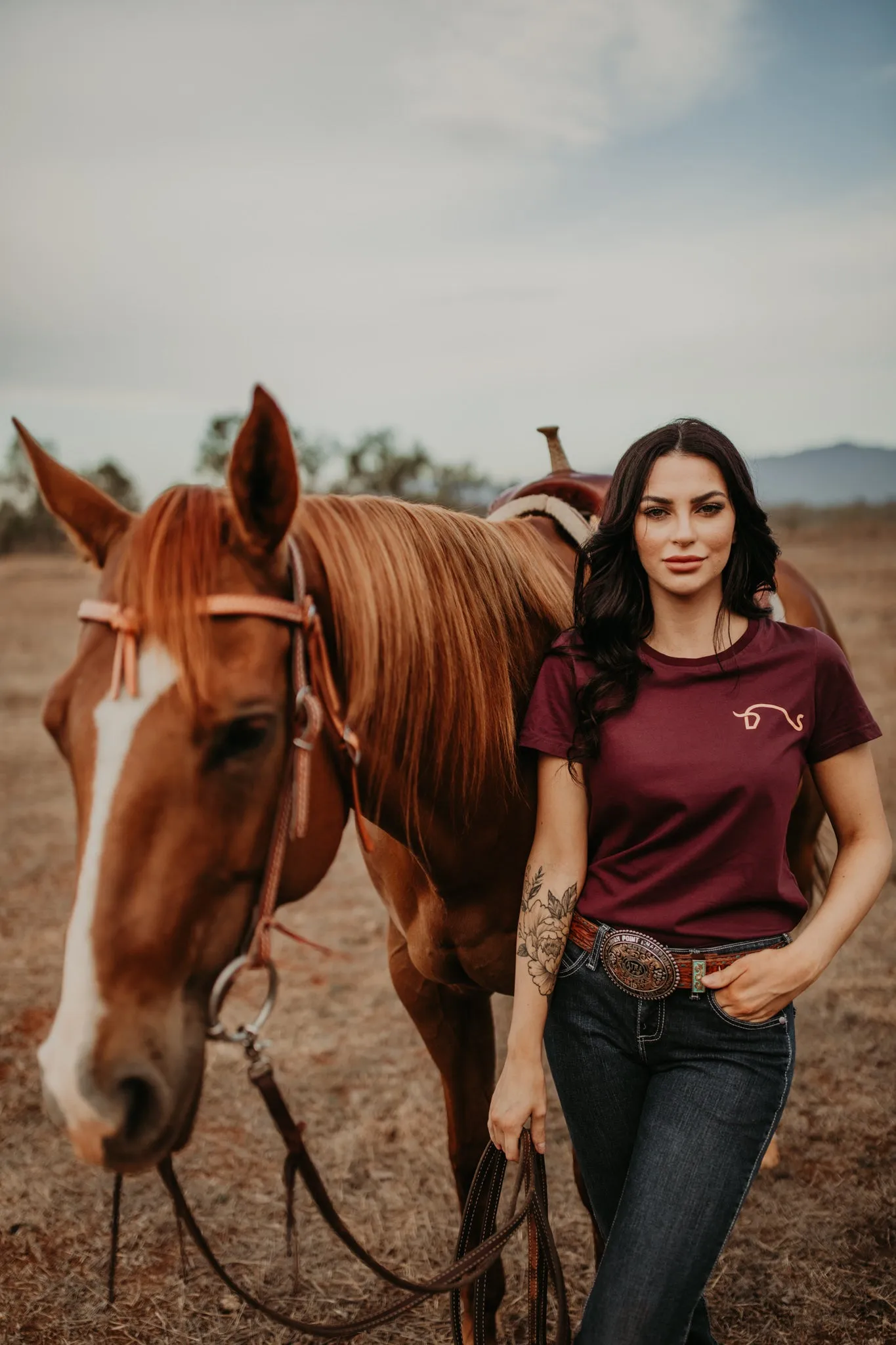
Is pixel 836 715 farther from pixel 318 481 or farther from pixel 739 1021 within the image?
pixel 318 481

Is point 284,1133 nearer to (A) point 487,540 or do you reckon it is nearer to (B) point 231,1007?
(A) point 487,540

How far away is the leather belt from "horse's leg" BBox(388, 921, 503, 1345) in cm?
89

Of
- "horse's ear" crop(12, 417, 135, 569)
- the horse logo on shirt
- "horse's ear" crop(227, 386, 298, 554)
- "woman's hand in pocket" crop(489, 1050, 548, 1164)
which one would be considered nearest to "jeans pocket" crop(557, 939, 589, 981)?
"woman's hand in pocket" crop(489, 1050, 548, 1164)

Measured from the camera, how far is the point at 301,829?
1.23 metres

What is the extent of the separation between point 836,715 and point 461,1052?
1452 millimetres

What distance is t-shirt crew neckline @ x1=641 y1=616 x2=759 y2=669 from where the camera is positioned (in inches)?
58.4

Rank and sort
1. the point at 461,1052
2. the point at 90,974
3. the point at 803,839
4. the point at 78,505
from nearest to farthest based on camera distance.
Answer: the point at 90,974 < the point at 78,505 < the point at 461,1052 < the point at 803,839

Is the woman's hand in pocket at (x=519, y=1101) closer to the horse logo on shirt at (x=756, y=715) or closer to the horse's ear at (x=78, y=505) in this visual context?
the horse logo on shirt at (x=756, y=715)

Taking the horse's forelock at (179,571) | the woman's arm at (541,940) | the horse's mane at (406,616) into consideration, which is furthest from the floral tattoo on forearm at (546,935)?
the horse's forelock at (179,571)

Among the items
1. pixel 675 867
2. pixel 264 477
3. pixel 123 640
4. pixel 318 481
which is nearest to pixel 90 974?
pixel 123 640

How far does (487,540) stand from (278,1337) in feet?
7.40

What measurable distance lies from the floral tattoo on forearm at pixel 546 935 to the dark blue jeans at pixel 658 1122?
4 cm

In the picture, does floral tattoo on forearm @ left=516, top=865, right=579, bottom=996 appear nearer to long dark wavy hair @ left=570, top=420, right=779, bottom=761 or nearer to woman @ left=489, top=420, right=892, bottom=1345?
woman @ left=489, top=420, right=892, bottom=1345

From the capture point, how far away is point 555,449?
10.0 ft
